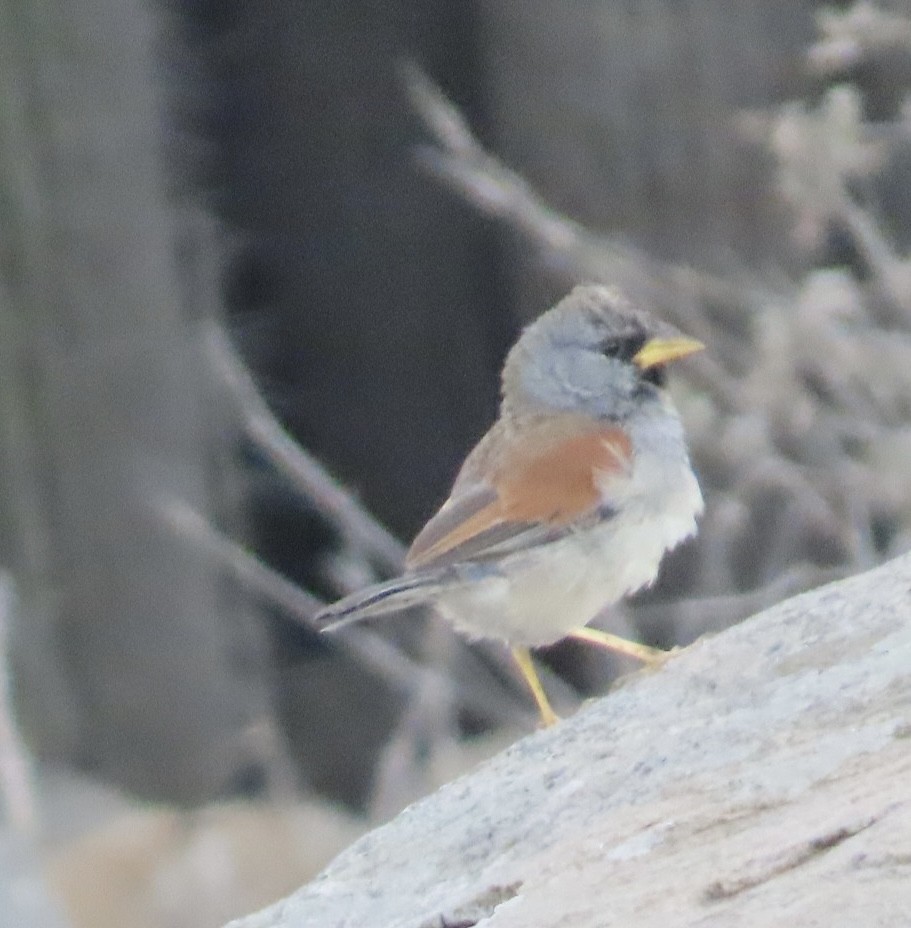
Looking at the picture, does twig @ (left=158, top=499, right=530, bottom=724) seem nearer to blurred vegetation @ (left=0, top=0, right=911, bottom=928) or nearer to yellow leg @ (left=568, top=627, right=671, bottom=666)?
blurred vegetation @ (left=0, top=0, right=911, bottom=928)

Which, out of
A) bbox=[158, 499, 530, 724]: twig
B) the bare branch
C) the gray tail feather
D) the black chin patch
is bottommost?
bbox=[158, 499, 530, 724]: twig

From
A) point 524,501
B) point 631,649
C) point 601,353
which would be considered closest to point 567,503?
point 524,501

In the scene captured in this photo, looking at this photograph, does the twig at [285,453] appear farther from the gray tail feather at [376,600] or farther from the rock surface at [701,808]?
the rock surface at [701,808]

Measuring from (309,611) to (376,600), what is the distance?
2.02 metres

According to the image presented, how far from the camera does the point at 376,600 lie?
3893mm

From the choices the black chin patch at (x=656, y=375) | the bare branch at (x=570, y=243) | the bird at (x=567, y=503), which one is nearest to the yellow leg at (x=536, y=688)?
the bird at (x=567, y=503)

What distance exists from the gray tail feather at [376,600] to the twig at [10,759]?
1.08 m

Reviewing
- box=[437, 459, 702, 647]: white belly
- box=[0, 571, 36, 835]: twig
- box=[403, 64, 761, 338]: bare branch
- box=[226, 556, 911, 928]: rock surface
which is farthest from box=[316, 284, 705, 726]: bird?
box=[0, 571, 36, 835]: twig

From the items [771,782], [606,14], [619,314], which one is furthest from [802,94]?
[771,782]

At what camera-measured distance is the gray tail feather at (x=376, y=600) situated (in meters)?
3.86

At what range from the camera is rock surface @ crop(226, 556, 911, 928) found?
2.75m

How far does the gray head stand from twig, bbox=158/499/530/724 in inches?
40.7

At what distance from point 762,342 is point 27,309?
84.8 inches

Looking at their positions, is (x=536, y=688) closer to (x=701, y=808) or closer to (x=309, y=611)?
(x=701, y=808)
